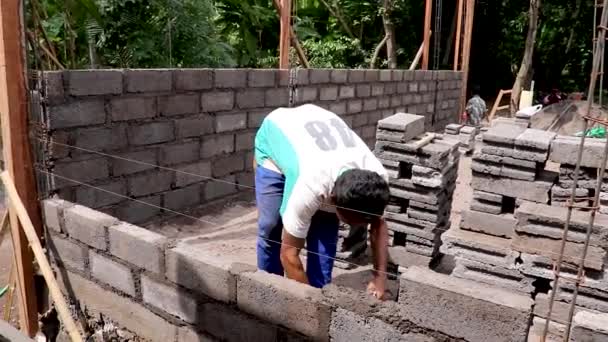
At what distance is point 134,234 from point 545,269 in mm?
2546

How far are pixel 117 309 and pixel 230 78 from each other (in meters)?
2.44

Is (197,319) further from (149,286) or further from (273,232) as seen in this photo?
(273,232)

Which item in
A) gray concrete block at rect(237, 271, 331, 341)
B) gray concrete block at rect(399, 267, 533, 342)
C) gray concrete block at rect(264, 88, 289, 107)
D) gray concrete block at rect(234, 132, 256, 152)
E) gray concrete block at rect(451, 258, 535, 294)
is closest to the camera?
gray concrete block at rect(399, 267, 533, 342)

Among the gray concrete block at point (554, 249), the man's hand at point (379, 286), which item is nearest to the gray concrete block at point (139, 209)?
the man's hand at point (379, 286)

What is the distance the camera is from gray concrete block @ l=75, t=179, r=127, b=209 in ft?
11.8

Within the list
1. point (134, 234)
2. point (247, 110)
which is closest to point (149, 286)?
point (134, 234)

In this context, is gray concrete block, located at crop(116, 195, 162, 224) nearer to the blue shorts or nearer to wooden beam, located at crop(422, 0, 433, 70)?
the blue shorts

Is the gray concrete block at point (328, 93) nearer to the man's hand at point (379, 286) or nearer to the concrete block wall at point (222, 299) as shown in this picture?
the concrete block wall at point (222, 299)

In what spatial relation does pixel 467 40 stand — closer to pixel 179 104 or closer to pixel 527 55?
pixel 527 55

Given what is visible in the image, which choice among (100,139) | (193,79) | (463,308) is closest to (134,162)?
(100,139)

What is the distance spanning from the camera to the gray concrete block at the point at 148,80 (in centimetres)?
379

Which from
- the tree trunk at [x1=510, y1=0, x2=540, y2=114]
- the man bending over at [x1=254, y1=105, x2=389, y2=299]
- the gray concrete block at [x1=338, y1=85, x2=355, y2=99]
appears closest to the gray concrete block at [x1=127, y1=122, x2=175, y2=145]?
the man bending over at [x1=254, y1=105, x2=389, y2=299]

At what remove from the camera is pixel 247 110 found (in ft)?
16.4

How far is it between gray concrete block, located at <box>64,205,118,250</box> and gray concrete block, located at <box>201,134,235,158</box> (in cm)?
166
